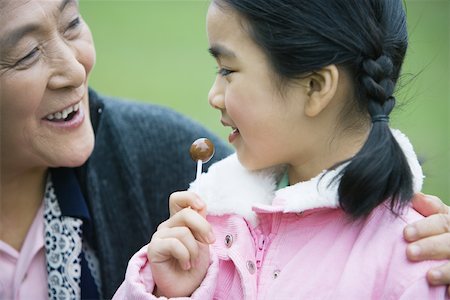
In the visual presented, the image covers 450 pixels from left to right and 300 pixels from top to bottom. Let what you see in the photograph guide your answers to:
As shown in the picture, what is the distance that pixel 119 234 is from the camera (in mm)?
2414

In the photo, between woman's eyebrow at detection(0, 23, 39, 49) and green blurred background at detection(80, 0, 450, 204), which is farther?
green blurred background at detection(80, 0, 450, 204)

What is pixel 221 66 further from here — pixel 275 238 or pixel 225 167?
pixel 275 238

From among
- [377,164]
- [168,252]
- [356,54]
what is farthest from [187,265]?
[356,54]

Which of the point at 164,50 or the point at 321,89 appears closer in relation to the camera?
the point at 321,89

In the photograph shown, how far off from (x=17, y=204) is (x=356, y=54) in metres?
1.24

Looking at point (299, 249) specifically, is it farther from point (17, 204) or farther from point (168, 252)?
point (17, 204)

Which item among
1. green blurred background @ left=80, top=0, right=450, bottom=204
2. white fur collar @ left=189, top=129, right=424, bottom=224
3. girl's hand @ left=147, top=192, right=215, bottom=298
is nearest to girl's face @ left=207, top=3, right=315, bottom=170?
white fur collar @ left=189, top=129, right=424, bottom=224

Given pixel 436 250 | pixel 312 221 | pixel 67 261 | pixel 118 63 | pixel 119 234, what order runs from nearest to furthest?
pixel 436 250 < pixel 312 221 < pixel 67 261 < pixel 119 234 < pixel 118 63

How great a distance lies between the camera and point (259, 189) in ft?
5.96

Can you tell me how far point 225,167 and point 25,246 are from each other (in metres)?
0.77

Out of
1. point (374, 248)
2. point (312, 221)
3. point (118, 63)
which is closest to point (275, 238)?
point (312, 221)

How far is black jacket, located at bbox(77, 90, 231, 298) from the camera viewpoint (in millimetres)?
2379

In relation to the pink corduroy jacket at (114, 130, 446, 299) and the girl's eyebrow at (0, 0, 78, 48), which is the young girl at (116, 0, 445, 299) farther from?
the girl's eyebrow at (0, 0, 78, 48)

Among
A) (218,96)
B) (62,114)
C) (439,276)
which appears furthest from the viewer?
(62,114)
